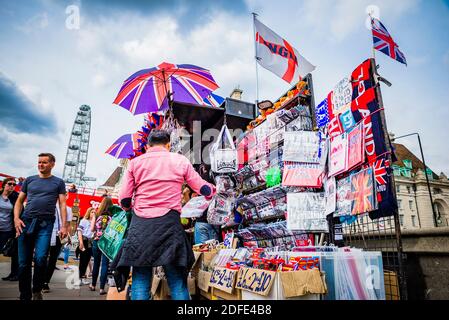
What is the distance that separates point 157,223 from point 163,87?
407cm

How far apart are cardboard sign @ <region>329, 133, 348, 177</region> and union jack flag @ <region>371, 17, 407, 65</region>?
1191mm

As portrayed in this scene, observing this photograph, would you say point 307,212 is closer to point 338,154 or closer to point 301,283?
point 338,154

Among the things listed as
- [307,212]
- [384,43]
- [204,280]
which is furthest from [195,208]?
[384,43]

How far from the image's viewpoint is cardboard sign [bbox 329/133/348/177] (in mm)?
3015

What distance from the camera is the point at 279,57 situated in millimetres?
4859

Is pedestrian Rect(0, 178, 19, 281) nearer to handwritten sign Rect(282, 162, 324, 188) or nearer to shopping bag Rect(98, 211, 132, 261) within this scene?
shopping bag Rect(98, 211, 132, 261)

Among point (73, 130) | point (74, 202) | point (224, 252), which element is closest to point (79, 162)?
point (73, 130)

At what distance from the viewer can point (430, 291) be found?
109 inches

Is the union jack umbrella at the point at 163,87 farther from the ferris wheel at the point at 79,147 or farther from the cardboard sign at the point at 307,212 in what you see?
the ferris wheel at the point at 79,147

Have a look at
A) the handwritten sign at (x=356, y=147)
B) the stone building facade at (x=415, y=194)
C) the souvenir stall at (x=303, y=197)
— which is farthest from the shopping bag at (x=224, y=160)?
the stone building facade at (x=415, y=194)

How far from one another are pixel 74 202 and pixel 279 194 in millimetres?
13934

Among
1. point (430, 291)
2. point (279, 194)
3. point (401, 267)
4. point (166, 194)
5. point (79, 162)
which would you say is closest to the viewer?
point (166, 194)

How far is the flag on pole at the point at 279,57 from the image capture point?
4.68m
